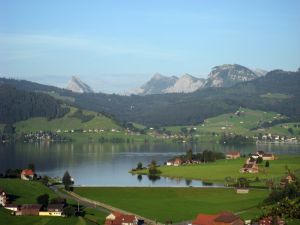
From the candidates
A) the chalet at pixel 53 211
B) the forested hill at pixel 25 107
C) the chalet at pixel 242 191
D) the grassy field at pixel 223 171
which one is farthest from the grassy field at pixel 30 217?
the forested hill at pixel 25 107

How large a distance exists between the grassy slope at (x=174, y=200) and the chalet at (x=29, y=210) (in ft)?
21.3

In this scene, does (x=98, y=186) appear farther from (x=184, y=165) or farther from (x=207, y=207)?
(x=184, y=165)

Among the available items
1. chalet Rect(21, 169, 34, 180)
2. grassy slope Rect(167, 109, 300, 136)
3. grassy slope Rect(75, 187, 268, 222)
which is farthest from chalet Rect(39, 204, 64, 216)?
grassy slope Rect(167, 109, 300, 136)

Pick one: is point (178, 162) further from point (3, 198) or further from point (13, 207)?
point (13, 207)

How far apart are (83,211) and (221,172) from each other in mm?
28432

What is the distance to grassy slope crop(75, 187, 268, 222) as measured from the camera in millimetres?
42938

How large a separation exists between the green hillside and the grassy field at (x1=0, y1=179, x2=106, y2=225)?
371 feet

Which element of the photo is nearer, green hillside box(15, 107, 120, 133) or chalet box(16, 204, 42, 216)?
chalet box(16, 204, 42, 216)

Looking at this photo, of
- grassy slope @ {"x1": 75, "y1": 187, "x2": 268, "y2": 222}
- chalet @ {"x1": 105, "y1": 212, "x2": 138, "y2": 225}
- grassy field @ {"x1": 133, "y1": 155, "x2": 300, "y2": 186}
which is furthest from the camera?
grassy field @ {"x1": 133, "y1": 155, "x2": 300, "y2": 186}

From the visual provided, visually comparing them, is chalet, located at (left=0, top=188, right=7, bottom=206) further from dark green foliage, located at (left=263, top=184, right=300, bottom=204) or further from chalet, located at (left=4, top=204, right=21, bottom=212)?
dark green foliage, located at (left=263, top=184, right=300, bottom=204)

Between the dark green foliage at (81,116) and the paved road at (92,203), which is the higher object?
the dark green foliage at (81,116)

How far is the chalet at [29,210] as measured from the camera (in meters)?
41.6

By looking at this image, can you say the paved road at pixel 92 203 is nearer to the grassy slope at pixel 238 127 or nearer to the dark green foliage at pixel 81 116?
the dark green foliage at pixel 81 116

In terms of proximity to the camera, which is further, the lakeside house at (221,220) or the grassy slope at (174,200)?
the grassy slope at (174,200)
